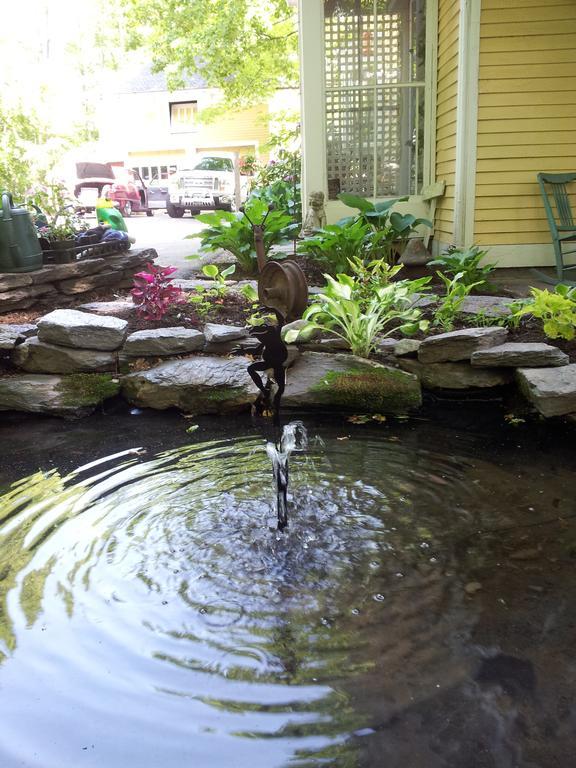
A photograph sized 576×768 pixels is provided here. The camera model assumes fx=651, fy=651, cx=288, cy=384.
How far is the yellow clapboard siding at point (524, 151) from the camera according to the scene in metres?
6.07

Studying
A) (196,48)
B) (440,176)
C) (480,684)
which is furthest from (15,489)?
(196,48)

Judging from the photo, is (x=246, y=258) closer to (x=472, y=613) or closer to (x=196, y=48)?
(x=472, y=613)

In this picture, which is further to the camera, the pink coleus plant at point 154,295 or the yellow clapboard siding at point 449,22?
the yellow clapboard siding at point 449,22

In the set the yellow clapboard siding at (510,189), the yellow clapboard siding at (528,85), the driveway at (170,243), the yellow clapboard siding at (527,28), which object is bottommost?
the driveway at (170,243)

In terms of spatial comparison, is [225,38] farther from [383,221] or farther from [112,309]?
[112,309]

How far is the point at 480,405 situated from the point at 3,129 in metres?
14.7

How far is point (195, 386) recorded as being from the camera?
13.3ft

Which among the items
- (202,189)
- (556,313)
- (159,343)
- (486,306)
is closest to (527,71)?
(486,306)

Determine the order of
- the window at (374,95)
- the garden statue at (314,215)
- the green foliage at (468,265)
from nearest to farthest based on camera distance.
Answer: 1. the green foliage at (468,265)
2. the garden statue at (314,215)
3. the window at (374,95)

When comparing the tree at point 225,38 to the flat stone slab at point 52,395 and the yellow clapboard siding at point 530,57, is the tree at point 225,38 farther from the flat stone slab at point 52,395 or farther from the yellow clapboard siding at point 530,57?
the flat stone slab at point 52,395

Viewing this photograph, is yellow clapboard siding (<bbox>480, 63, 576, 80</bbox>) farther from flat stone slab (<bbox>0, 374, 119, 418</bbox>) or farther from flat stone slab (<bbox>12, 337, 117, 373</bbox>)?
flat stone slab (<bbox>0, 374, 119, 418</bbox>)

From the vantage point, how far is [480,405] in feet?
13.2

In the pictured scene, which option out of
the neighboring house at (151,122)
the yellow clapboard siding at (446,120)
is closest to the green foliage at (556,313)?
the yellow clapboard siding at (446,120)

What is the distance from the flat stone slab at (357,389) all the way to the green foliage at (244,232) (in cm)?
228
